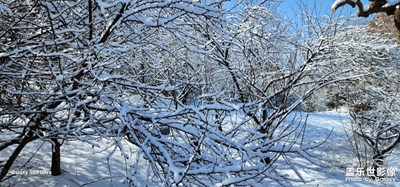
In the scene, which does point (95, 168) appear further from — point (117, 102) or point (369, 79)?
point (369, 79)

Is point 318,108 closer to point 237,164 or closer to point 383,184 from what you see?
point 383,184

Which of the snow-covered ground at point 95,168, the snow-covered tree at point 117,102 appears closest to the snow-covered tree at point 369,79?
the snow-covered ground at point 95,168

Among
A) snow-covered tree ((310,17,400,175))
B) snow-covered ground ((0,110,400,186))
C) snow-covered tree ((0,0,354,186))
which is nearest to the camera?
snow-covered tree ((0,0,354,186))

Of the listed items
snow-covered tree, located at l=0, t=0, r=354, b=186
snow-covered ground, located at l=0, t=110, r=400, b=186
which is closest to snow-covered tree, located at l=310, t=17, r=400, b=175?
snow-covered ground, located at l=0, t=110, r=400, b=186

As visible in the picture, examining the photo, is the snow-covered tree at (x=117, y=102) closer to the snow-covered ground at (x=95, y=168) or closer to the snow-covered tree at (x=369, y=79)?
the snow-covered ground at (x=95, y=168)

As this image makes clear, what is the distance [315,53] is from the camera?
6.16 meters

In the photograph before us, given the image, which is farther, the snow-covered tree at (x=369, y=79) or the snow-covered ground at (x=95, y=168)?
the snow-covered tree at (x=369, y=79)

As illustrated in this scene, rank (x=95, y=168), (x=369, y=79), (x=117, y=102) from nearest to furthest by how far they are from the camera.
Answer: (x=117, y=102) → (x=95, y=168) → (x=369, y=79)

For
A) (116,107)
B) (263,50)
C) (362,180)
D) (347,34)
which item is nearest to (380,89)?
(347,34)

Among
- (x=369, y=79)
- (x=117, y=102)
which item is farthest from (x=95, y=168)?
(x=369, y=79)

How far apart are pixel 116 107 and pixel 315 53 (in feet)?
16.3

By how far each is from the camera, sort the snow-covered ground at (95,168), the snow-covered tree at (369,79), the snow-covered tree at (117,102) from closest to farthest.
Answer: the snow-covered tree at (117,102), the snow-covered ground at (95,168), the snow-covered tree at (369,79)

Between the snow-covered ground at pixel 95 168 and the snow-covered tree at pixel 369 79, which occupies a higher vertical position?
the snow-covered tree at pixel 369 79

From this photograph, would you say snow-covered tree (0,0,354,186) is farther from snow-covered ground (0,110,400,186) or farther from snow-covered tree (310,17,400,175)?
snow-covered tree (310,17,400,175)
